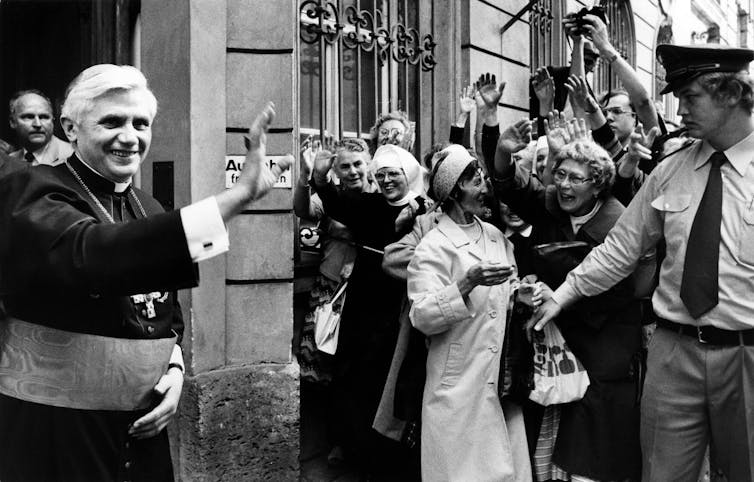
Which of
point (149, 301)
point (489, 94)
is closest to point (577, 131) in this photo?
point (489, 94)

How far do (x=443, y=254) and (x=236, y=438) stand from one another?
1680mm

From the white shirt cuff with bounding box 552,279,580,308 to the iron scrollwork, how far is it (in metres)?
2.65

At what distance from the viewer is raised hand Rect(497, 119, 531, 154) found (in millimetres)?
4105

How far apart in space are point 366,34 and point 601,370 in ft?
10.7

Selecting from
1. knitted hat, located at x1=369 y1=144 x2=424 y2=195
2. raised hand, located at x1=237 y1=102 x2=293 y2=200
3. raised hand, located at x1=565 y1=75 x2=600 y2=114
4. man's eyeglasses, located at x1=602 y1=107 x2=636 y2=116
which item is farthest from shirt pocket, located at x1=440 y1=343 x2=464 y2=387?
man's eyeglasses, located at x1=602 y1=107 x2=636 y2=116

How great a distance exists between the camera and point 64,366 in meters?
2.19

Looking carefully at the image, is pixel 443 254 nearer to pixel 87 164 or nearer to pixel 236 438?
pixel 236 438

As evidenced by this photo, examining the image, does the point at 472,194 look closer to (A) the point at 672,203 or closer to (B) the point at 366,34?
(A) the point at 672,203

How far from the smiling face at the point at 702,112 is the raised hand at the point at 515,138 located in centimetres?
99

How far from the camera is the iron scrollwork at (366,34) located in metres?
5.31

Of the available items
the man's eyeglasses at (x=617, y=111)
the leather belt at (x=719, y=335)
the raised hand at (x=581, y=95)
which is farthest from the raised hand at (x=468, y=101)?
the leather belt at (x=719, y=335)

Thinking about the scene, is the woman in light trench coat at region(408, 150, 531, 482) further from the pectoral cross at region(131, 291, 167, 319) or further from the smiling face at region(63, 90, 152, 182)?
the smiling face at region(63, 90, 152, 182)

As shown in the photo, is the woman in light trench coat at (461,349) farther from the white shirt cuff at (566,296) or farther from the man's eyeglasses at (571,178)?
the man's eyeglasses at (571,178)

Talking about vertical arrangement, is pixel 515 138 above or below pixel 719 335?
above
